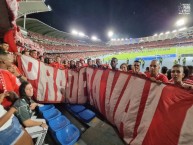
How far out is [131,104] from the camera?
113 inches

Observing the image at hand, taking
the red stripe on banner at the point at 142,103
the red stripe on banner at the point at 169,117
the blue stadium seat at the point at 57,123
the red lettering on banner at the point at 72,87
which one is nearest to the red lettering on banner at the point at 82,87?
the red lettering on banner at the point at 72,87

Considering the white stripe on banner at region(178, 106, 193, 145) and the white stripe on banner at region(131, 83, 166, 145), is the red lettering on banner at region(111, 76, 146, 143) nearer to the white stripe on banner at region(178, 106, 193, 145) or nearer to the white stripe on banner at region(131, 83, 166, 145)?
the white stripe on banner at region(131, 83, 166, 145)

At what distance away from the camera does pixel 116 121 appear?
326 centimetres

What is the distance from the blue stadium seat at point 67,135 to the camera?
297 cm

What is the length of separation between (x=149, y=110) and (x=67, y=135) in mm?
1591

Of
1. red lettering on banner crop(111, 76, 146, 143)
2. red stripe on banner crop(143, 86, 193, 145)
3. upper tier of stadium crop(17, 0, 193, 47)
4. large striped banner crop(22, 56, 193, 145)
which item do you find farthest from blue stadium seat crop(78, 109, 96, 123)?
upper tier of stadium crop(17, 0, 193, 47)

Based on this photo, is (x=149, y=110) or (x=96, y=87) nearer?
(x=149, y=110)

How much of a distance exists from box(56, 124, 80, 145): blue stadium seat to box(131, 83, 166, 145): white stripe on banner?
1096 mm

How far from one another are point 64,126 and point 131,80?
62.9 inches

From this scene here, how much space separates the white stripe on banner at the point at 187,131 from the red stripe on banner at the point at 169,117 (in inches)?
1.5

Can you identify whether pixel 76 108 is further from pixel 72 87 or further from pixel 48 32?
pixel 48 32

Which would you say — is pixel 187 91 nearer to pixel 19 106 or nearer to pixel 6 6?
pixel 19 106

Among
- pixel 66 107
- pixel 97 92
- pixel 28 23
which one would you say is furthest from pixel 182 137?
pixel 28 23

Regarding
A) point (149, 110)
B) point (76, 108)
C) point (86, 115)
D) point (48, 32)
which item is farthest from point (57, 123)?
point (48, 32)
